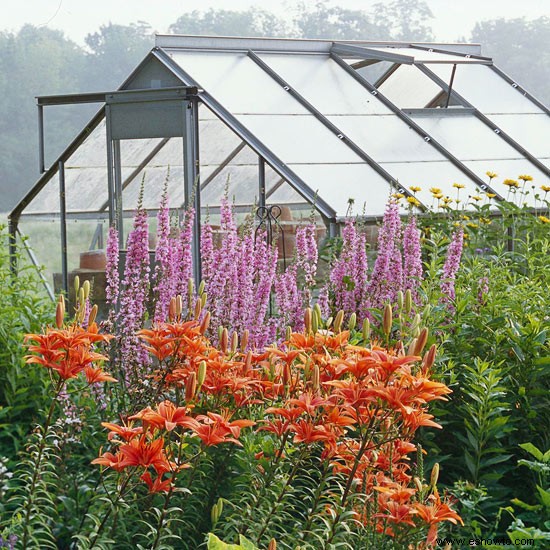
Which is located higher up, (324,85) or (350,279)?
(324,85)

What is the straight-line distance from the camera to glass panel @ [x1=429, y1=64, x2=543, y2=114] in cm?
1027

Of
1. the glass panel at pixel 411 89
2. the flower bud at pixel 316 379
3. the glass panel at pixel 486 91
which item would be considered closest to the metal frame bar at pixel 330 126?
the glass panel at pixel 411 89

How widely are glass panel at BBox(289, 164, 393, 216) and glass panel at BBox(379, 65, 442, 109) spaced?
256 centimetres

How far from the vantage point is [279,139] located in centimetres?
800

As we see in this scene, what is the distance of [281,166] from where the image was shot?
771 centimetres

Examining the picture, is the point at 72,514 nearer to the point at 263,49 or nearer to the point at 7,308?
the point at 7,308

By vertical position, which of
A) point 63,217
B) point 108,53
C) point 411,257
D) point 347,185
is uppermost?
point 108,53

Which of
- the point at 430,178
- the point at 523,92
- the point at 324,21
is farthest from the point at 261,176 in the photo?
the point at 324,21

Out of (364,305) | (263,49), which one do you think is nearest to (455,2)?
(263,49)

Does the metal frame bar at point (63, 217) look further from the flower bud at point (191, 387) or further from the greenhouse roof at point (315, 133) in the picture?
the flower bud at point (191, 387)

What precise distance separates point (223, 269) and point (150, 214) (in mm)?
6056

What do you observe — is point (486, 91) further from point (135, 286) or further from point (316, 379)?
point (316, 379)

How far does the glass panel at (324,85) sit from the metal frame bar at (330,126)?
0.26 ft

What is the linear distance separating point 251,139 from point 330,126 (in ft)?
3.27
